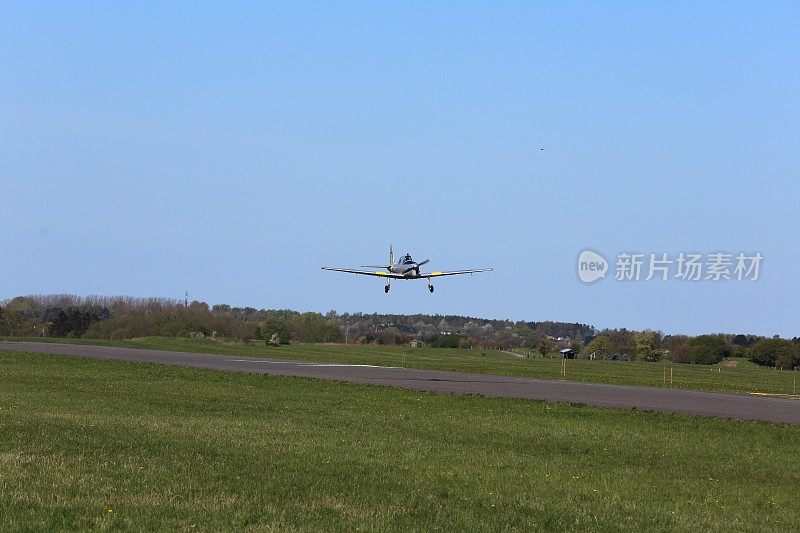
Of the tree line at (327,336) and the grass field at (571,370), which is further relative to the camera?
the tree line at (327,336)

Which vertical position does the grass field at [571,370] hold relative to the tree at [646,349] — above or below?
below

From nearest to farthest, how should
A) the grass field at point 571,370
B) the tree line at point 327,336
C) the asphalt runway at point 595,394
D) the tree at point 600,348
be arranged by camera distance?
the asphalt runway at point 595,394, the grass field at point 571,370, the tree line at point 327,336, the tree at point 600,348

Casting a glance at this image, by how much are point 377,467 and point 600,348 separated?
499ft

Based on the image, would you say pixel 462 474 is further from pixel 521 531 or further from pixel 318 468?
pixel 521 531

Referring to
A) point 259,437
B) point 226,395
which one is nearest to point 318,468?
A: point 259,437

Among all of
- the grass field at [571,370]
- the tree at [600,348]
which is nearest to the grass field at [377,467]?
the grass field at [571,370]

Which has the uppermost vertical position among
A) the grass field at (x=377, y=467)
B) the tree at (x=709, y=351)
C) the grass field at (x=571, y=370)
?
the tree at (x=709, y=351)

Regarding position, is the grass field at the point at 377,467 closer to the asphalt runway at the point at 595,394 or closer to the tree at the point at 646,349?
the asphalt runway at the point at 595,394

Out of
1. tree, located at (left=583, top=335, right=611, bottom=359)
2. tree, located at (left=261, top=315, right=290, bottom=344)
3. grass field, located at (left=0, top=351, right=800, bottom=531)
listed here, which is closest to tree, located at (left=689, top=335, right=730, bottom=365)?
tree, located at (left=583, top=335, right=611, bottom=359)

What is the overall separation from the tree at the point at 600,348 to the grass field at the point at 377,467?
434 ft

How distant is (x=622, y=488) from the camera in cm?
1855

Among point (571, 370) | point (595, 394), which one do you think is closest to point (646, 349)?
point (571, 370)

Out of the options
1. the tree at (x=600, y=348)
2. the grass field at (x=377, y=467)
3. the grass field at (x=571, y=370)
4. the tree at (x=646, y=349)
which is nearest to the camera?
the grass field at (x=377, y=467)

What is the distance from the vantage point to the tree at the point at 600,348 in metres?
167
